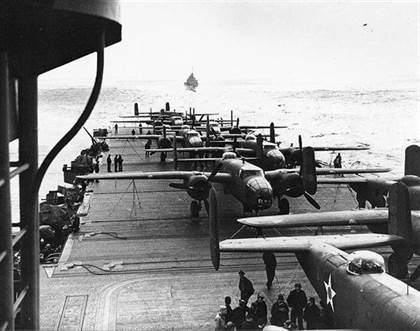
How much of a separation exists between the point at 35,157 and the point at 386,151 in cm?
10377

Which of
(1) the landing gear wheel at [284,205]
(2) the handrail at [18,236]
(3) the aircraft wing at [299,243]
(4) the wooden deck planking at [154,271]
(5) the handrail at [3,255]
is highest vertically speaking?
(2) the handrail at [18,236]

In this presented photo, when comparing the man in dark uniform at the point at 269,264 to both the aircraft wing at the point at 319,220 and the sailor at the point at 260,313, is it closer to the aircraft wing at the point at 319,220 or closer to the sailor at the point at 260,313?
the aircraft wing at the point at 319,220

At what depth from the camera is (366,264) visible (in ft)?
48.1

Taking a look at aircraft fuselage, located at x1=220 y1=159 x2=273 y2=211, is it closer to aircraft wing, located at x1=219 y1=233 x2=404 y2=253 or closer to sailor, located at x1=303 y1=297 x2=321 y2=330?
aircraft wing, located at x1=219 y1=233 x2=404 y2=253

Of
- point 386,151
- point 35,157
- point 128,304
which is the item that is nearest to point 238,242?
point 128,304

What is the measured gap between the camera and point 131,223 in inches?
1280

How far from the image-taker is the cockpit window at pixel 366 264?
14.6 metres

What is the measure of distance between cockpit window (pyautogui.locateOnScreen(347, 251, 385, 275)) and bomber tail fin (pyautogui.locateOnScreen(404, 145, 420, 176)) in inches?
619

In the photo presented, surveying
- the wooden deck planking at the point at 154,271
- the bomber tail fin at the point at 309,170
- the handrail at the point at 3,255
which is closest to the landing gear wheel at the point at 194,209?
the wooden deck planking at the point at 154,271

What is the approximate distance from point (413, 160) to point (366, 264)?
639 inches

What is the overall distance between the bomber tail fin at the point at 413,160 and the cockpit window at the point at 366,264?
15.7 meters

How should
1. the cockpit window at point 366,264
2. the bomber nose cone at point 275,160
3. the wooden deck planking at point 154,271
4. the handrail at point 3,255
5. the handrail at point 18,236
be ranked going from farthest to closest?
the bomber nose cone at point 275,160 < the wooden deck planking at point 154,271 < the cockpit window at point 366,264 < the handrail at point 18,236 < the handrail at point 3,255

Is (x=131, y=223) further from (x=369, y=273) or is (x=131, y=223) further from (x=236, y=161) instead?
(x=369, y=273)

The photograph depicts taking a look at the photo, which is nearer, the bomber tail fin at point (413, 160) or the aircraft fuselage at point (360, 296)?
the aircraft fuselage at point (360, 296)
